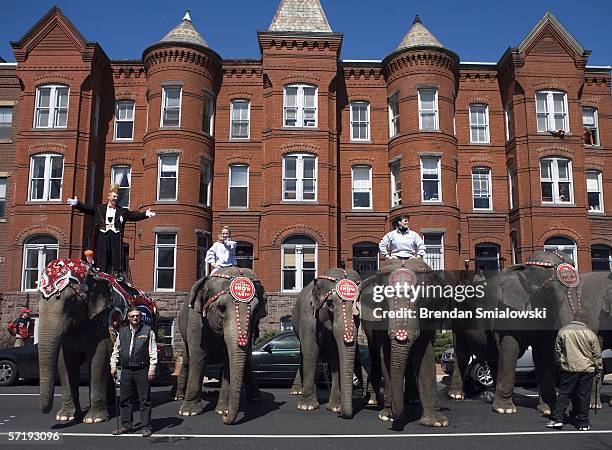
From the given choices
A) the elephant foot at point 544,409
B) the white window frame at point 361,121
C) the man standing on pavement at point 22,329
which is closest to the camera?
the elephant foot at point 544,409

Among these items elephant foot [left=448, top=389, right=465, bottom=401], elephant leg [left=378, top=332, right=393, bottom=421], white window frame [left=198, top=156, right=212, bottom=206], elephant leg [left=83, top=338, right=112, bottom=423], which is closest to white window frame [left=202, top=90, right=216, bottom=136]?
white window frame [left=198, top=156, right=212, bottom=206]

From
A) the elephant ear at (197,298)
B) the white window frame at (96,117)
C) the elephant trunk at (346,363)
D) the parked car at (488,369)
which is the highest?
the white window frame at (96,117)

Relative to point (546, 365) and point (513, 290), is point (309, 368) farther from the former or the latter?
point (546, 365)

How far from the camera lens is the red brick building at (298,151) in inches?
957

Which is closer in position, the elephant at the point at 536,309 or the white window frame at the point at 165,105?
the elephant at the point at 536,309

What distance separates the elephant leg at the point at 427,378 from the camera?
8.55 meters

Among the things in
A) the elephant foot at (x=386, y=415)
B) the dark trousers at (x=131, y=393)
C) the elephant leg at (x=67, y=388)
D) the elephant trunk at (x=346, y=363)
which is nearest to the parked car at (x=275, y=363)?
the elephant foot at (x=386, y=415)

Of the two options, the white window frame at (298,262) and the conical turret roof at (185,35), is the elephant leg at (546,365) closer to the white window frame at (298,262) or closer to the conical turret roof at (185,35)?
the white window frame at (298,262)

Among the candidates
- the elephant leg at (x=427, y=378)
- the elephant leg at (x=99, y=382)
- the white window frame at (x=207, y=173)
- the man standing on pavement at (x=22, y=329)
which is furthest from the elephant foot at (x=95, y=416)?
the white window frame at (x=207, y=173)

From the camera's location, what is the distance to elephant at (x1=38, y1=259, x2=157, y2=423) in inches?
329

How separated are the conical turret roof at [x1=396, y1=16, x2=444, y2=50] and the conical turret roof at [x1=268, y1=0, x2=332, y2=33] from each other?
388 centimetres

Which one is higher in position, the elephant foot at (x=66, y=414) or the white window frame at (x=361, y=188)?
the white window frame at (x=361, y=188)

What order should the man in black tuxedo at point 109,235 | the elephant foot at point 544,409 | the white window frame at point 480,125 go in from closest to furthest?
the elephant foot at point 544,409
the man in black tuxedo at point 109,235
the white window frame at point 480,125

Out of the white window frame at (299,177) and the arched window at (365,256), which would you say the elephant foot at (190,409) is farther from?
the arched window at (365,256)
